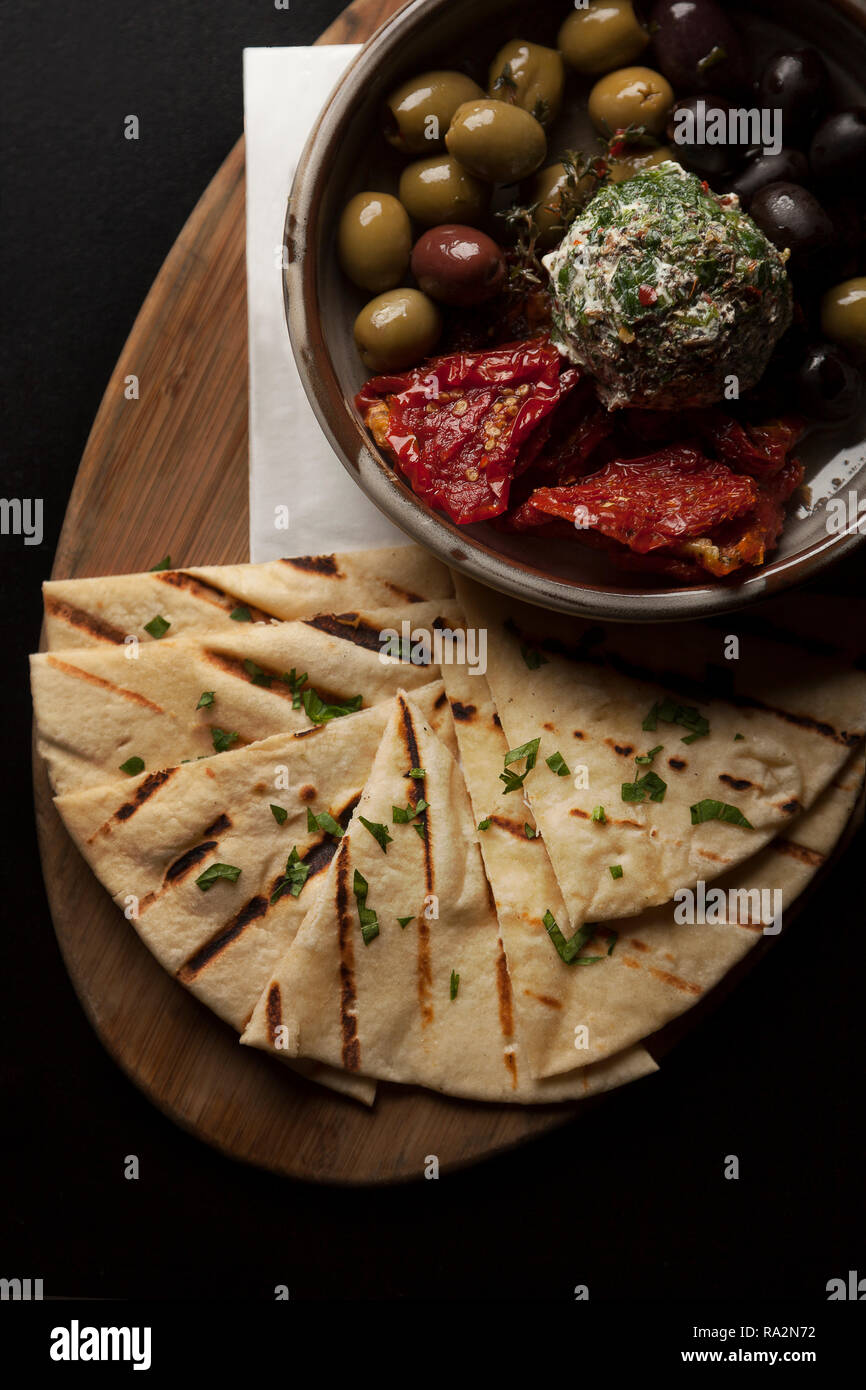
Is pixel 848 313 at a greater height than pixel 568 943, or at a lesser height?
greater

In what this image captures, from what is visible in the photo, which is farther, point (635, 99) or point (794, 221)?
point (635, 99)

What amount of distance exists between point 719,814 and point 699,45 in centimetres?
164

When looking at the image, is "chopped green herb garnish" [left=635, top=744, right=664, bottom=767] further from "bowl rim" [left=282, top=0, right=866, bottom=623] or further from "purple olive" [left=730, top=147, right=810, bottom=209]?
"purple olive" [left=730, top=147, right=810, bottom=209]

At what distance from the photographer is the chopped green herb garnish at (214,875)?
2352mm

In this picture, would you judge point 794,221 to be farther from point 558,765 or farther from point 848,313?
point 558,765

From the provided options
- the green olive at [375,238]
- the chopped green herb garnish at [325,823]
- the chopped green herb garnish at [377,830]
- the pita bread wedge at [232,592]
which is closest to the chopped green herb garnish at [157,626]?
the pita bread wedge at [232,592]

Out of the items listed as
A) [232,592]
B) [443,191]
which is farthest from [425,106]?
[232,592]

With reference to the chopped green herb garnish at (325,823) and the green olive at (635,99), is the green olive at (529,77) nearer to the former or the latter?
the green olive at (635,99)

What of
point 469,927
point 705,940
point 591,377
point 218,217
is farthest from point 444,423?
point 705,940

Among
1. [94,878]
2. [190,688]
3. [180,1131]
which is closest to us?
[190,688]

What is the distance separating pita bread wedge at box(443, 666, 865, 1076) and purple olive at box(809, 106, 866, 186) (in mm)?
1270

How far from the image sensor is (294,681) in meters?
2.43

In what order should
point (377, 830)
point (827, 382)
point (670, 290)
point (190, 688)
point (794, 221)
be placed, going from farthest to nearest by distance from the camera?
point (190, 688)
point (377, 830)
point (827, 382)
point (794, 221)
point (670, 290)
